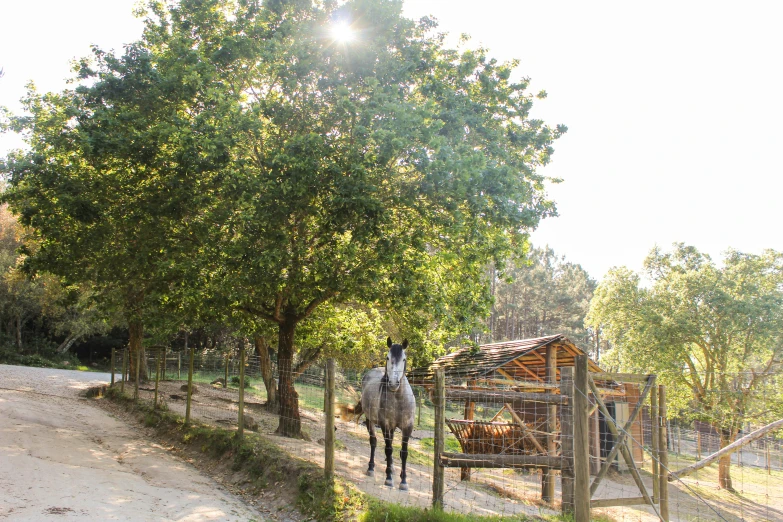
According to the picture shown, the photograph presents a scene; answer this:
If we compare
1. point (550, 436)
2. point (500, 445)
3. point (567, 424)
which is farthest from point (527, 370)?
point (567, 424)

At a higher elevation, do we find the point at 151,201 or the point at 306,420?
the point at 151,201

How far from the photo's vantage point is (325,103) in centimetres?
1292

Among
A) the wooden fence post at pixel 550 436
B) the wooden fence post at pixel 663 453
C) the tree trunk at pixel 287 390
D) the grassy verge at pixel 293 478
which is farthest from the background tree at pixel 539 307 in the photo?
the wooden fence post at pixel 663 453

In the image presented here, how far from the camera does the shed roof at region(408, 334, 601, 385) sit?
1571 centimetres

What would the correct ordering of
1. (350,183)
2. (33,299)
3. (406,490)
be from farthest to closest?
(33,299)
(350,183)
(406,490)

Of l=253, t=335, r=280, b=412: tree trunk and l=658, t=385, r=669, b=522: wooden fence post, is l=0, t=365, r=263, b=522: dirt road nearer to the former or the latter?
l=658, t=385, r=669, b=522: wooden fence post

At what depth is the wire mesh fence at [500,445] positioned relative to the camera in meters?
7.60

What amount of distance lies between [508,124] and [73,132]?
406 inches

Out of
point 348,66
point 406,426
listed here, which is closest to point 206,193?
point 348,66

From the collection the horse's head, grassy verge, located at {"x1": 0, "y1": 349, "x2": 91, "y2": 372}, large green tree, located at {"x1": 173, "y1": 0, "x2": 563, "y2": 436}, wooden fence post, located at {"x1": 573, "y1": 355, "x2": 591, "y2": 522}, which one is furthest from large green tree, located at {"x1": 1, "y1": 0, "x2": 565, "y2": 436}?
grassy verge, located at {"x1": 0, "y1": 349, "x2": 91, "y2": 372}

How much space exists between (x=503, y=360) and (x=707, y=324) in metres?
16.7

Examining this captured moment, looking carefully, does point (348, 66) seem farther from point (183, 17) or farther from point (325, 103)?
point (183, 17)

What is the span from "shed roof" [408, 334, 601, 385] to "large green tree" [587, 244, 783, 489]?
10.7 meters

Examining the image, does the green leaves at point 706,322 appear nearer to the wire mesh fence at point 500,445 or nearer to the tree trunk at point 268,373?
the wire mesh fence at point 500,445
